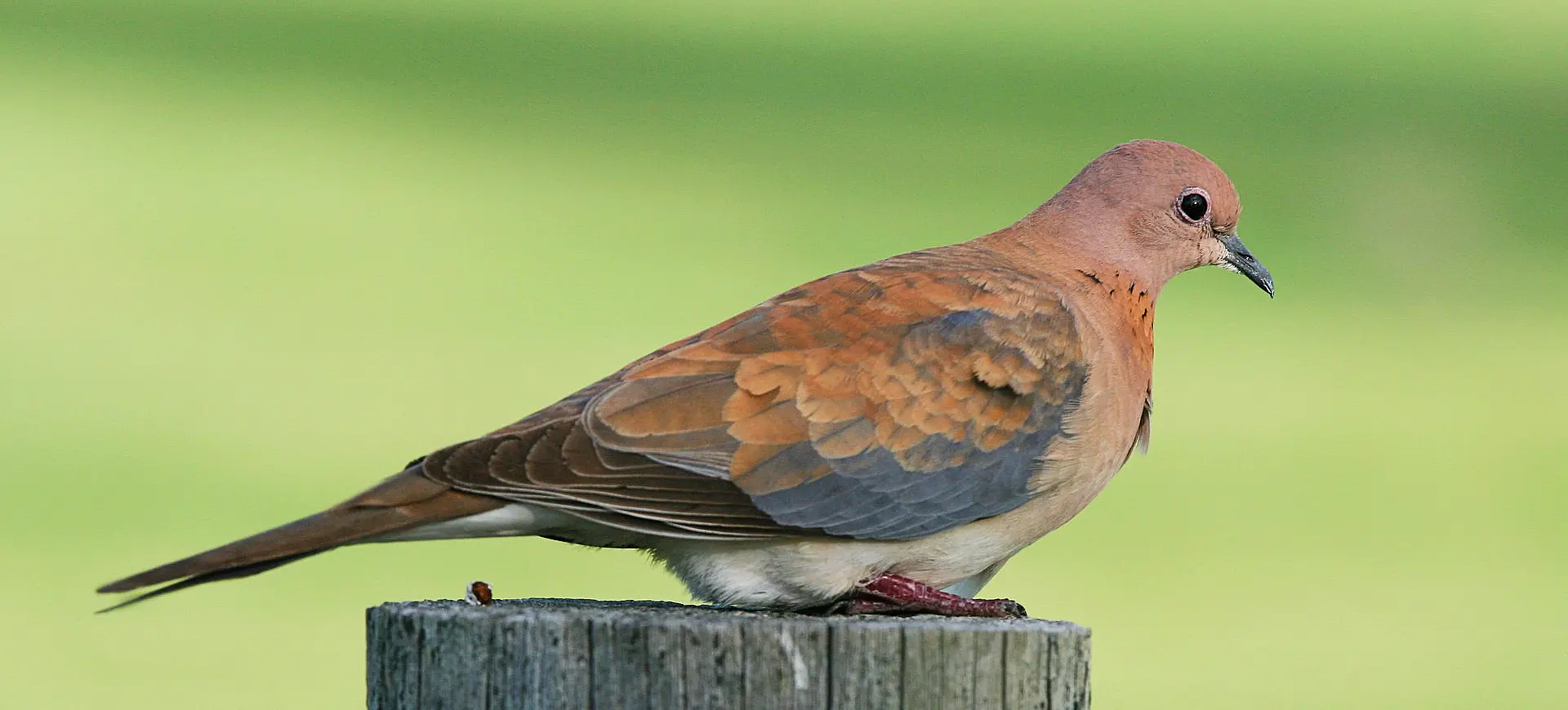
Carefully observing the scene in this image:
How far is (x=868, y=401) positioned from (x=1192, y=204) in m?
1.35

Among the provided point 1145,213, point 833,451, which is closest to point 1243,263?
point 1145,213

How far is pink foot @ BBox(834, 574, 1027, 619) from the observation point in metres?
3.53

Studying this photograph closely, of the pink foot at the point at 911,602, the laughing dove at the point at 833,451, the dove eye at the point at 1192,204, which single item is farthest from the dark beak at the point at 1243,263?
the pink foot at the point at 911,602

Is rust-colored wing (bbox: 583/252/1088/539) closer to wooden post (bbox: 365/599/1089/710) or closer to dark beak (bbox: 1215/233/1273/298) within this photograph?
wooden post (bbox: 365/599/1089/710)

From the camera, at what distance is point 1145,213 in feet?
15.4

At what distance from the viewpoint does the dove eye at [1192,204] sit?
4754 mm

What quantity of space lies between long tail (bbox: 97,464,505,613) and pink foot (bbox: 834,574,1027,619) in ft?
2.42

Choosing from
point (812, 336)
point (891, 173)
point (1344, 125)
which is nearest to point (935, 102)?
point (891, 173)

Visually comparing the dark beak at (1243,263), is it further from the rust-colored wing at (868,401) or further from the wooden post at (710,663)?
the wooden post at (710,663)

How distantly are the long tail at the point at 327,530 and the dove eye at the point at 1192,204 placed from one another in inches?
80.8

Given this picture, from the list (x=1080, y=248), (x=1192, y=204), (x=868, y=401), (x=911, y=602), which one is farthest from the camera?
(x=1192, y=204)

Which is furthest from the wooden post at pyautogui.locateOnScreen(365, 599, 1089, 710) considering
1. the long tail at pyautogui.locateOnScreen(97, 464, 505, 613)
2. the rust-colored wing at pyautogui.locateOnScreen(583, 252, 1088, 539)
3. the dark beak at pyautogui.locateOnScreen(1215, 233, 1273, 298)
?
the dark beak at pyautogui.locateOnScreen(1215, 233, 1273, 298)

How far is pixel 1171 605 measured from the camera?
31.3 ft

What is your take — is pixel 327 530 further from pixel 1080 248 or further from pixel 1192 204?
pixel 1192 204
